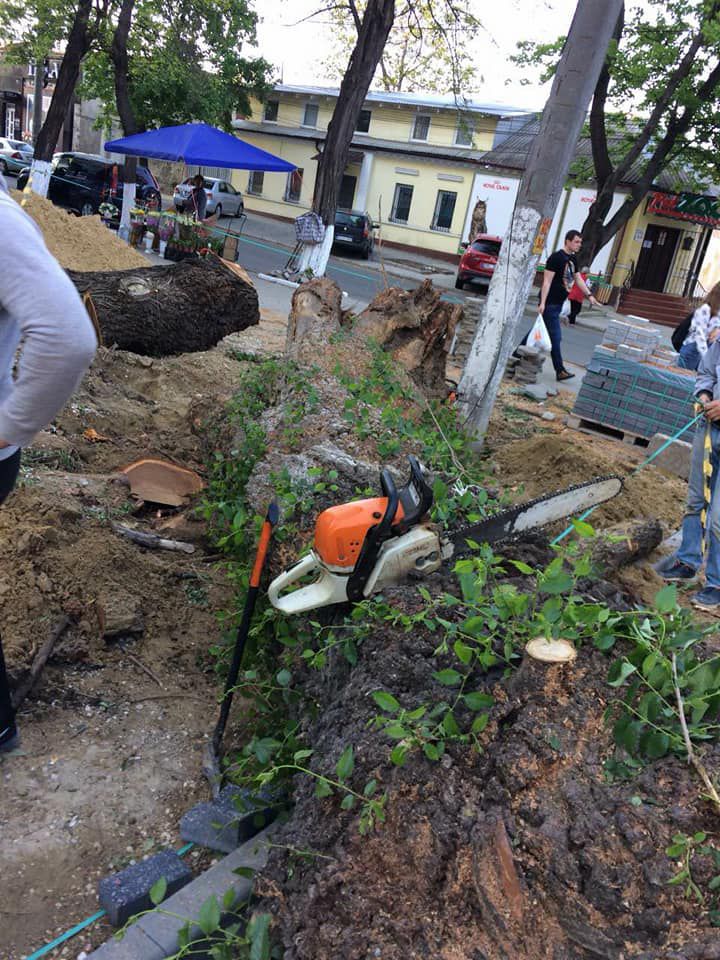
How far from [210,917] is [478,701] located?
32.9 inches

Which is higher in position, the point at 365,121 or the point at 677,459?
the point at 365,121

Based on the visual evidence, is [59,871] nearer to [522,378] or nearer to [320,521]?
[320,521]

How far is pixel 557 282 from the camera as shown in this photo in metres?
10.3

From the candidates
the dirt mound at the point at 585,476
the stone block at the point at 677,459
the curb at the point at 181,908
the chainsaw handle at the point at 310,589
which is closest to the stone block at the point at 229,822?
the curb at the point at 181,908

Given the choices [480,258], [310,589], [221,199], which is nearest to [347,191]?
[221,199]

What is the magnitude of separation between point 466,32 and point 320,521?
1509cm

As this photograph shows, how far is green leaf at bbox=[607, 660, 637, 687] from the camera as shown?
6.38 feet

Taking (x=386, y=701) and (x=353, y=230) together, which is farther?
(x=353, y=230)

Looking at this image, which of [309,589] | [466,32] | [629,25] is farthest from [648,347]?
[629,25]

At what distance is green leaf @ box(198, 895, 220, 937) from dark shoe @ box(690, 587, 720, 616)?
11.8ft

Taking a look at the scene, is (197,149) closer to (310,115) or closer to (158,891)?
(158,891)

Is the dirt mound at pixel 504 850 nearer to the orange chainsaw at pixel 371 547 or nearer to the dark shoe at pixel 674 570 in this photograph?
the orange chainsaw at pixel 371 547

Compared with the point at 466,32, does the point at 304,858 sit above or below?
below

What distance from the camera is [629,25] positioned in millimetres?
16984
